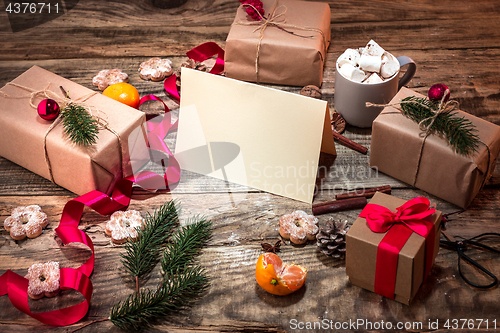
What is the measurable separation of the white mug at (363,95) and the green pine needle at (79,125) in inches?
32.0

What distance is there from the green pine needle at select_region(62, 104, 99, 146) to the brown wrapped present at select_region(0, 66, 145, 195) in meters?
0.02

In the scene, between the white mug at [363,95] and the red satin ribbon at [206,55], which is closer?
the white mug at [363,95]

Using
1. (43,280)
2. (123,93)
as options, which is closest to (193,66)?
(123,93)

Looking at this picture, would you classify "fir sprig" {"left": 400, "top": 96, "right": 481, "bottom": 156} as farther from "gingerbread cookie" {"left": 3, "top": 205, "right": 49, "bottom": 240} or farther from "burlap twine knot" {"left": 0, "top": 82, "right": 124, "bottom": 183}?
"gingerbread cookie" {"left": 3, "top": 205, "right": 49, "bottom": 240}

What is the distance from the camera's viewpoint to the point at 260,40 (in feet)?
5.33

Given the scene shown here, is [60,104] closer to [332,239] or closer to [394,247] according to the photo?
[332,239]

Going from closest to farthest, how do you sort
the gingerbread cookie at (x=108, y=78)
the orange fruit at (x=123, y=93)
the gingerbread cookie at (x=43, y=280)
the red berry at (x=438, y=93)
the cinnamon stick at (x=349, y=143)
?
the gingerbread cookie at (x=43, y=280)
the red berry at (x=438, y=93)
the cinnamon stick at (x=349, y=143)
the orange fruit at (x=123, y=93)
the gingerbread cookie at (x=108, y=78)

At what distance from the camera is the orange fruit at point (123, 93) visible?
1.60 metres

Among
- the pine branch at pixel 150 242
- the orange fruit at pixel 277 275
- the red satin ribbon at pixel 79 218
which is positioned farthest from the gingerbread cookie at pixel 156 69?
the orange fruit at pixel 277 275

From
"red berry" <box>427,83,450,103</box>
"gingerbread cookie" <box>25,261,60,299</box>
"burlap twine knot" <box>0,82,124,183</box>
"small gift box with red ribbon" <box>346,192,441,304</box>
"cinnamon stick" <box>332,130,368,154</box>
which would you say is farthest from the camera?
"cinnamon stick" <box>332,130,368,154</box>

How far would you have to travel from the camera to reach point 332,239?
3.93 ft

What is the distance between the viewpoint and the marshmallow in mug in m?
1.44

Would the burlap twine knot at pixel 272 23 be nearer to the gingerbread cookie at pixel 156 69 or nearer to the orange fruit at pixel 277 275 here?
the gingerbread cookie at pixel 156 69

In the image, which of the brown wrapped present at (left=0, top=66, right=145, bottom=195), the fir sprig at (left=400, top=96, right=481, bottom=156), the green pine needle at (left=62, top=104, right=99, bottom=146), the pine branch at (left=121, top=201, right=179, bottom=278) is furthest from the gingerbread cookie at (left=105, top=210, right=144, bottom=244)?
the fir sprig at (left=400, top=96, right=481, bottom=156)
